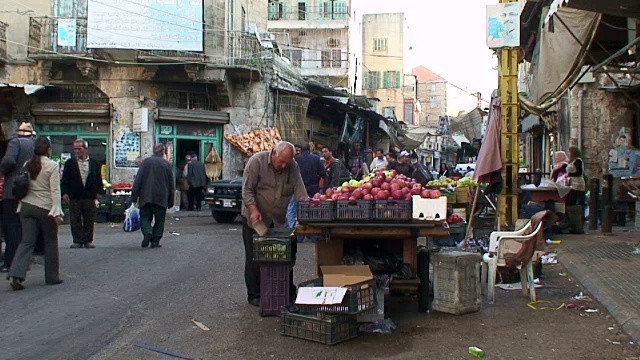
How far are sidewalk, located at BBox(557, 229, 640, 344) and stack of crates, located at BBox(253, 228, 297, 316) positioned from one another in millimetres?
3120

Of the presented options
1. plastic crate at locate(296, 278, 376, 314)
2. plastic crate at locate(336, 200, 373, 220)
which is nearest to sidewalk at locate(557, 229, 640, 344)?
plastic crate at locate(296, 278, 376, 314)

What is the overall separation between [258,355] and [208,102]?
1898 cm

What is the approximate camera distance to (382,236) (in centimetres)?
616

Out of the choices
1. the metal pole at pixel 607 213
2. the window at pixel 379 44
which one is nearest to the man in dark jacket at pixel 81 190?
the metal pole at pixel 607 213

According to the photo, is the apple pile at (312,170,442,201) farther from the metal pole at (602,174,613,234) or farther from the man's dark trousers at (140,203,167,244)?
the metal pole at (602,174,613,234)

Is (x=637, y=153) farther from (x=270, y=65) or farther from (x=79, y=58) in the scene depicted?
(x=79, y=58)

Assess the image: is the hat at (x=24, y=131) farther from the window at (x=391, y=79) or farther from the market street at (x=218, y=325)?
the window at (x=391, y=79)

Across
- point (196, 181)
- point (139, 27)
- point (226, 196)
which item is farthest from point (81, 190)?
point (139, 27)

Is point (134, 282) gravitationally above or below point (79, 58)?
below

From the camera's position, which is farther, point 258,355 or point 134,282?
point 134,282

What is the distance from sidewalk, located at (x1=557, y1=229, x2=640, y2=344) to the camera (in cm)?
613

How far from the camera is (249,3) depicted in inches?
1029

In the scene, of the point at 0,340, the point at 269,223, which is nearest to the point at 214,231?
the point at 269,223

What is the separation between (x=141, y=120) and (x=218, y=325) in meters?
16.8
